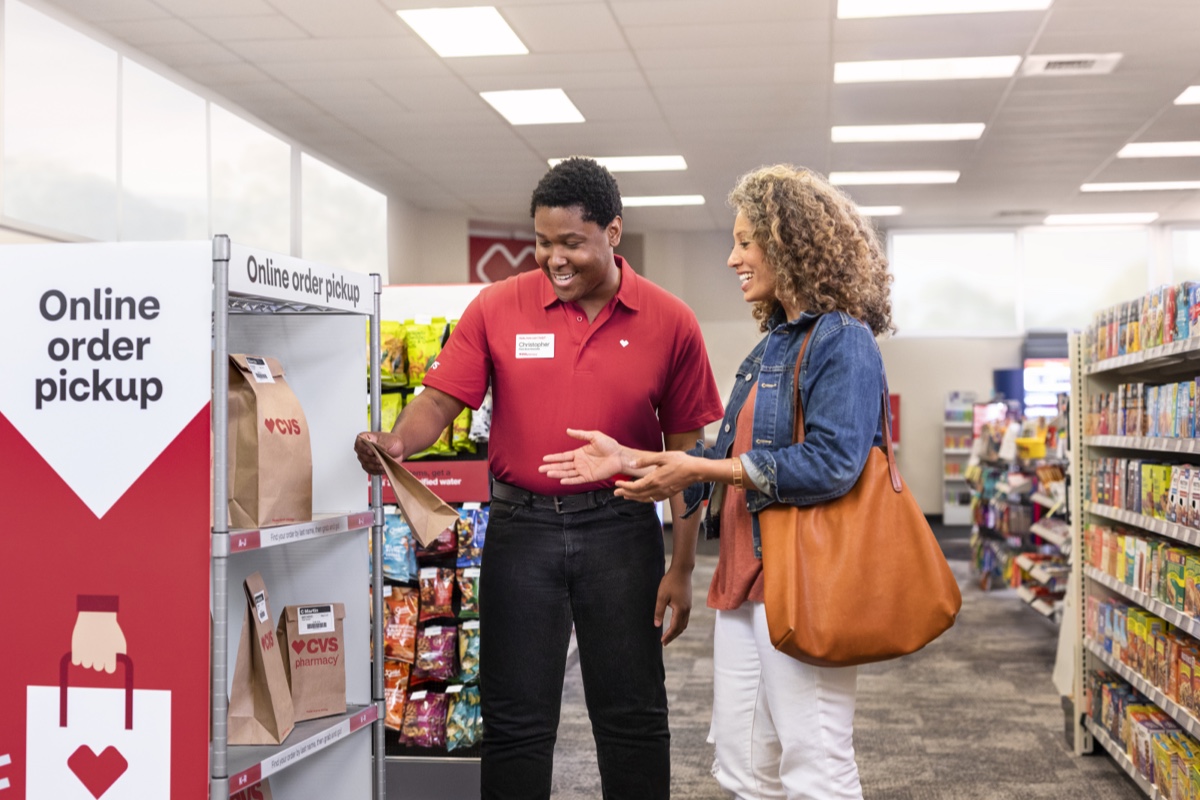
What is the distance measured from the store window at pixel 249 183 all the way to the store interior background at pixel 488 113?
2cm

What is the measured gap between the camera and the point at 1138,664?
3.83 meters

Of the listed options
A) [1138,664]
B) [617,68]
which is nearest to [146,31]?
[617,68]

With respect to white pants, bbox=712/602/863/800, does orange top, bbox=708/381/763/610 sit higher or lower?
higher

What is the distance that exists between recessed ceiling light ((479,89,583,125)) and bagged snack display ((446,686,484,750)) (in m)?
5.29

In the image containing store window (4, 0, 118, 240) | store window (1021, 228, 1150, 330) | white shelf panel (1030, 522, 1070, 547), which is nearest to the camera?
store window (4, 0, 118, 240)

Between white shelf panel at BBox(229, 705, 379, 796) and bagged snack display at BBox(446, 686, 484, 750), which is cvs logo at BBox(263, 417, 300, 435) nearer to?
white shelf panel at BBox(229, 705, 379, 796)

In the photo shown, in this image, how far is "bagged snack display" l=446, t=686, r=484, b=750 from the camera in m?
3.84

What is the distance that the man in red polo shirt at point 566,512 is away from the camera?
2.49m

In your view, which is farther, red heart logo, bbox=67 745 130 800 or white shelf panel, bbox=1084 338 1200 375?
white shelf panel, bbox=1084 338 1200 375

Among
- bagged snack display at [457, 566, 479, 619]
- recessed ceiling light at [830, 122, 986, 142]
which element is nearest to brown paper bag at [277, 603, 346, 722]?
bagged snack display at [457, 566, 479, 619]

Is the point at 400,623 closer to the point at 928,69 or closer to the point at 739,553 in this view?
the point at 739,553

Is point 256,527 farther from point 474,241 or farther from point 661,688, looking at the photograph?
point 474,241

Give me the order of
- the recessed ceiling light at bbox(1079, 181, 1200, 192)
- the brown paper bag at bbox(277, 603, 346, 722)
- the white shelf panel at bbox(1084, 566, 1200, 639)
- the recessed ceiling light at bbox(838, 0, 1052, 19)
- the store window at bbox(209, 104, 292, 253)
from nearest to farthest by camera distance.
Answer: the brown paper bag at bbox(277, 603, 346, 722) < the white shelf panel at bbox(1084, 566, 1200, 639) < the recessed ceiling light at bbox(838, 0, 1052, 19) < the store window at bbox(209, 104, 292, 253) < the recessed ceiling light at bbox(1079, 181, 1200, 192)

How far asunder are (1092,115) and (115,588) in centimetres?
860
